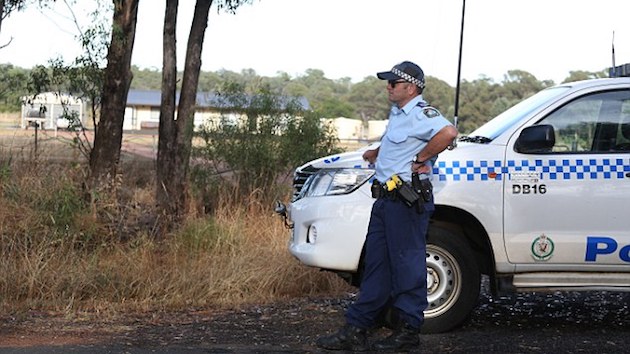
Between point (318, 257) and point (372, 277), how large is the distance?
552 millimetres

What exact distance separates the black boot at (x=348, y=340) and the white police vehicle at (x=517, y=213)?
1.79 ft

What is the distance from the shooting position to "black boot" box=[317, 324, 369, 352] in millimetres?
6332

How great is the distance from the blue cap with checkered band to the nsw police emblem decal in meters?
1.39

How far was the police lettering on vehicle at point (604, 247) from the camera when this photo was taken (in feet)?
22.2

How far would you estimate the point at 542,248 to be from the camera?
6770 mm

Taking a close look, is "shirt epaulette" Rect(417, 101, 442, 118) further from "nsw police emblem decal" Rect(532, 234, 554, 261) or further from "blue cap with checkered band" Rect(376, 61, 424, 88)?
"nsw police emblem decal" Rect(532, 234, 554, 261)

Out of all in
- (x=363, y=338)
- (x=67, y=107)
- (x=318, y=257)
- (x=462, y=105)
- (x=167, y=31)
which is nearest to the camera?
(x=363, y=338)

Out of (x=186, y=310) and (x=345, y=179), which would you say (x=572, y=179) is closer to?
(x=345, y=179)

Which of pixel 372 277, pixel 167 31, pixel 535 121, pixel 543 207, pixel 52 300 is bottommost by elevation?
pixel 52 300

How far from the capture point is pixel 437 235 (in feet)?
22.4

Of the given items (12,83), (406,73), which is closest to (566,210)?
(406,73)

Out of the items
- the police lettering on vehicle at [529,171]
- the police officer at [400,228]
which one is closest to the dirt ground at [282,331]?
the police officer at [400,228]

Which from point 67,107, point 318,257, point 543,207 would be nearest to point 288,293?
point 318,257

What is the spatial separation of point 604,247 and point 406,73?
188 cm
